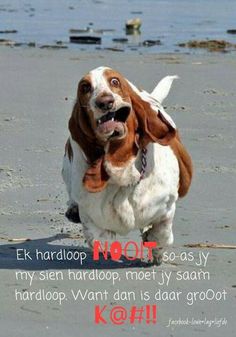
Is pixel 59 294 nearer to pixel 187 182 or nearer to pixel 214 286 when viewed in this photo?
pixel 214 286

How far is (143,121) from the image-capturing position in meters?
5.81

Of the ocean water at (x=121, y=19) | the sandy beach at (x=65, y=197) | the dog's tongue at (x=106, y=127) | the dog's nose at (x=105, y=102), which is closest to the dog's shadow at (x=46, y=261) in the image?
the sandy beach at (x=65, y=197)

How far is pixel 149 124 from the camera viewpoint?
5832 millimetres

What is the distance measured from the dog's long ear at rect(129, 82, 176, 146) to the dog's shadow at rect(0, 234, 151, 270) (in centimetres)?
70

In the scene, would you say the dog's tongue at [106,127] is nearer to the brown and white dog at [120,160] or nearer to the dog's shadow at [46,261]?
the brown and white dog at [120,160]

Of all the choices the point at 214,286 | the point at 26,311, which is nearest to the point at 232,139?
the point at 214,286

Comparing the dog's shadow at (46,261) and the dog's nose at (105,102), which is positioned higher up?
the dog's nose at (105,102)

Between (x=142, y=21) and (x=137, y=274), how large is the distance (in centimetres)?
1538

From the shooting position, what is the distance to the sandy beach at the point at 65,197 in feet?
16.8

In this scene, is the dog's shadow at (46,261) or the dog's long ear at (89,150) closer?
the dog's long ear at (89,150)

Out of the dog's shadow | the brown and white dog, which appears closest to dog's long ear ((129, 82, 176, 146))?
the brown and white dog

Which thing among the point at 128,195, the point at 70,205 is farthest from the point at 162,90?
the point at 128,195

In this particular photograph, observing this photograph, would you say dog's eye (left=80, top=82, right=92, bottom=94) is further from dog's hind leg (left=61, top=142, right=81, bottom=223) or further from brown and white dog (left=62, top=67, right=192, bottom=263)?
dog's hind leg (left=61, top=142, right=81, bottom=223)

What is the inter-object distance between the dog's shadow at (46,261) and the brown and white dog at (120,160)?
16cm
